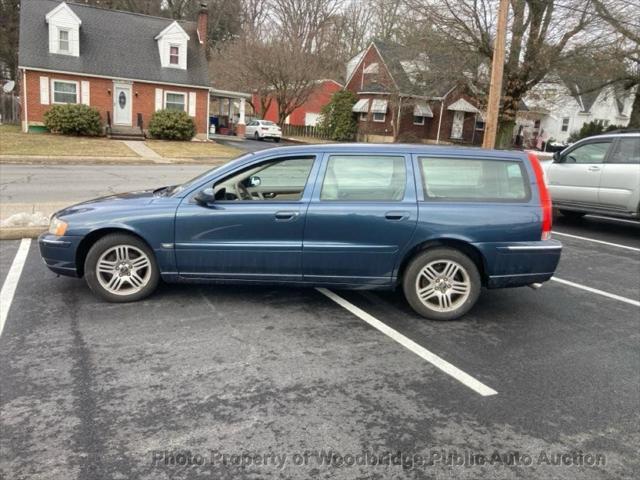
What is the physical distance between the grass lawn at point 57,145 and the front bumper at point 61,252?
55.0 ft

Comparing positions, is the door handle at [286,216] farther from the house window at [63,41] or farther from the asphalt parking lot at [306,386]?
the house window at [63,41]

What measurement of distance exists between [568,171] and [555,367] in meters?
7.04

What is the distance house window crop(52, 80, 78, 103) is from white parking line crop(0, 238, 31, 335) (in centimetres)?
2368

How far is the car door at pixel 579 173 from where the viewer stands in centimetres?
962

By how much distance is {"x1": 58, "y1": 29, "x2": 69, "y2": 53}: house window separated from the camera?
2752 cm

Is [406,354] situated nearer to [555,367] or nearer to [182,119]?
[555,367]

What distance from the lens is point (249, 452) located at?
2.90 meters

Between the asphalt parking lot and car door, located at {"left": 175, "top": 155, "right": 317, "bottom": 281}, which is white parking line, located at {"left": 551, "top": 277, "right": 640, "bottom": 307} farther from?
car door, located at {"left": 175, "top": 155, "right": 317, "bottom": 281}

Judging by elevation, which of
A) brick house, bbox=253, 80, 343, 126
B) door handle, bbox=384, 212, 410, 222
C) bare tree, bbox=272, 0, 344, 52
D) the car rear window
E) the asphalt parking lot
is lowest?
the asphalt parking lot

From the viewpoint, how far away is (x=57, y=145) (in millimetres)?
22516

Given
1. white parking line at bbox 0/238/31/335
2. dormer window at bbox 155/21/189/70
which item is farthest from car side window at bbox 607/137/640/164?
dormer window at bbox 155/21/189/70

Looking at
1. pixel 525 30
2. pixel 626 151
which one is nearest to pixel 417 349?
pixel 626 151

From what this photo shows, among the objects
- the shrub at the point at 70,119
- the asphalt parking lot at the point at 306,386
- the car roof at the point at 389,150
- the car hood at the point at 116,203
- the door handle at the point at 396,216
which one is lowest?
the asphalt parking lot at the point at 306,386

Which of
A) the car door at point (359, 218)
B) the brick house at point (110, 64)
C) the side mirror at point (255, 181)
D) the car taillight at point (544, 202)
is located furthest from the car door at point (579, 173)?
the brick house at point (110, 64)
